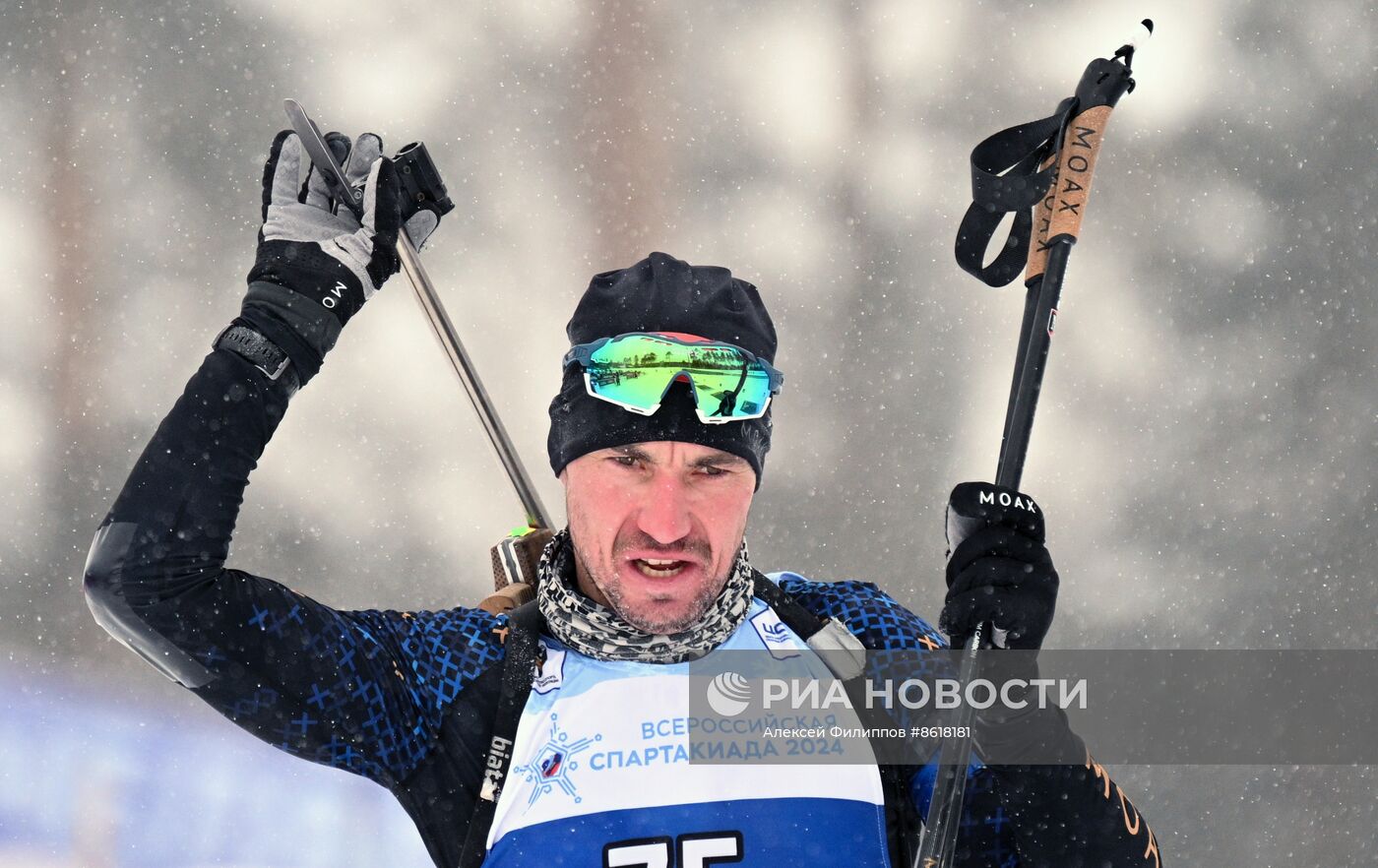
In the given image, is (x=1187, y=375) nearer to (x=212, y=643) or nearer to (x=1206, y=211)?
(x=1206, y=211)

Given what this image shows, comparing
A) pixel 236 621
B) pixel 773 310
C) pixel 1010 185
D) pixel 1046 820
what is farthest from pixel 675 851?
pixel 773 310

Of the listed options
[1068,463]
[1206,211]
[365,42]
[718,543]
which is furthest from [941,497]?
[718,543]

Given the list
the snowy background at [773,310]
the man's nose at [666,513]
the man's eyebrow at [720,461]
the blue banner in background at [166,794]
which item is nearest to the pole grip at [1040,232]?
the man's eyebrow at [720,461]

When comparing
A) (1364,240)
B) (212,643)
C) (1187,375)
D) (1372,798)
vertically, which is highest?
(1364,240)

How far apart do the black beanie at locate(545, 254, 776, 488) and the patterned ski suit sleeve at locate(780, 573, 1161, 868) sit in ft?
2.35

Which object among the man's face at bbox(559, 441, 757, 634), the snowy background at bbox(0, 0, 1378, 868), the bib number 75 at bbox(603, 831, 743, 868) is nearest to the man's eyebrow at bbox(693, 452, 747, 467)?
the man's face at bbox(559, 441, 757, 634)

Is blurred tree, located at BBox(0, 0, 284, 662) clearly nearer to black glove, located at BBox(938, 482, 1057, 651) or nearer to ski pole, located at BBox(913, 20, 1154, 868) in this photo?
ski pole, located at BBox(913, 20, 1154, 868)

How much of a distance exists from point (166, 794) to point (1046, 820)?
5.01 metres

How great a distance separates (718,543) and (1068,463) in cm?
408

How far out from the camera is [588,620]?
264 centimetres

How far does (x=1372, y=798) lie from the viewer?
6605 mm

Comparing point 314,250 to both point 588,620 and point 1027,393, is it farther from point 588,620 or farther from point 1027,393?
point 1027,393

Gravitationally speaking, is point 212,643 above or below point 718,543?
below

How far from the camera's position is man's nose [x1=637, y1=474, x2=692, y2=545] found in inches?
103
